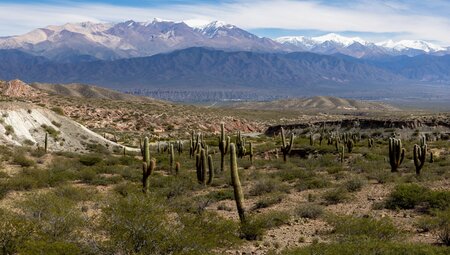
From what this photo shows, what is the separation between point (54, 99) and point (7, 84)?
10132 mm

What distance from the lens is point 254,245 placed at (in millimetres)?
15734

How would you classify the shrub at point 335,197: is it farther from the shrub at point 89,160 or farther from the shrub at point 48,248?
the shrub at point 89,160

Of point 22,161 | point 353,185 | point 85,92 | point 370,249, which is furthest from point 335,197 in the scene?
point 85,92

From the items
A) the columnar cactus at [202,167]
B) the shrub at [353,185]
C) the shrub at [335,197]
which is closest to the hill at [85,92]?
the columnar cactus at [202,167]

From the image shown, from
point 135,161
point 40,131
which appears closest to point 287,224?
point 135,161

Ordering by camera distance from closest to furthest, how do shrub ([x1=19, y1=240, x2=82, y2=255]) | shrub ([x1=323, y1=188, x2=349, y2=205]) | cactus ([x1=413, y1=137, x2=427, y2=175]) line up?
1. shrub ([x1=19, y1=240, x2=82, y2=255])
2. shrub ([x1=323, y1=188, x2=349, y2=205])
3. cactus ([x1=413, y1=137, x2=427, y2=175])

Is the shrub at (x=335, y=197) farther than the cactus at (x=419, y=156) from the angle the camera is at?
No

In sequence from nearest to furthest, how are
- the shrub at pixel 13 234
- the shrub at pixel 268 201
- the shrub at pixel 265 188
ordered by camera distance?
the shrub at pixel 13 234
the shrub at pixel 268 201
the shrub at pixel 265 188

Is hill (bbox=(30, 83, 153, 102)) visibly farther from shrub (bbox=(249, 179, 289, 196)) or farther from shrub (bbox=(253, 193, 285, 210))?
shrub (bbox=(253, 193, 285, 210))

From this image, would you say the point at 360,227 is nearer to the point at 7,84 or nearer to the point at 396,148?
the point at 396,148

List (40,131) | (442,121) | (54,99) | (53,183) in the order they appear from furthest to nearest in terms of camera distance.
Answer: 1. (54,99)
2. (442,121)
3. (40,131)
4. (53,183)

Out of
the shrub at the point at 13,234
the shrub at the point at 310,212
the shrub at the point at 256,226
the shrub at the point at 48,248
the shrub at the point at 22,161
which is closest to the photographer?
the shrub at the point at 48,248

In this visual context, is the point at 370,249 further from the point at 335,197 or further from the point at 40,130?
the point at 40,130

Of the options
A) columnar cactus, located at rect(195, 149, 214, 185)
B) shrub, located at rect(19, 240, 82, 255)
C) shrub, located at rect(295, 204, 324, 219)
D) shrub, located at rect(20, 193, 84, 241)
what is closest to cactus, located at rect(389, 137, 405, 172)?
columnar cactus, located at rect(195, 149, 214, 185)
